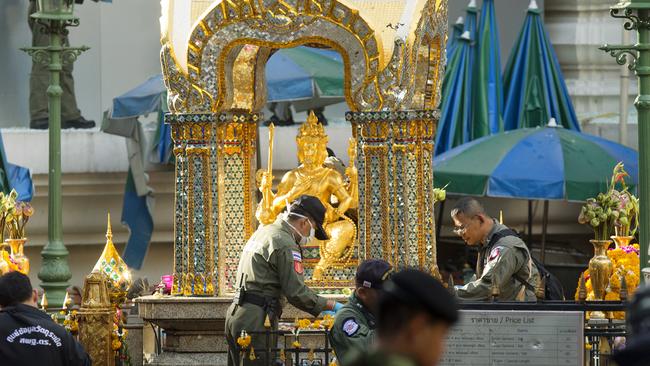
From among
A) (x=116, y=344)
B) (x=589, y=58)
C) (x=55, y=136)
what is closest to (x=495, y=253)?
(x=116, y=344)

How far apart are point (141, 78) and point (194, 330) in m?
8.57

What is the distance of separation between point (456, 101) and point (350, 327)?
11.3 meters

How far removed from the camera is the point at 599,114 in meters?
23.2

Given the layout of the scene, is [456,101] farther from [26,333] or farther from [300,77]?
[26,333]

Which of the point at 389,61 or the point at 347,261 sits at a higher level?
the point at 389,61

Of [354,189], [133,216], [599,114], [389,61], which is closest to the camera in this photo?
[389,61]

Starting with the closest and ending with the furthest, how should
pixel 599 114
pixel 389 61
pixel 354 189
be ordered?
pixel 389 61 → pixel 354 189 → pixel 599 114

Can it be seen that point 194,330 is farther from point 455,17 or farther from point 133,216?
point 455,17

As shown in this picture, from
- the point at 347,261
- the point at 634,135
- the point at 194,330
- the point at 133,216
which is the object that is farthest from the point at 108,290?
the point at 634,135

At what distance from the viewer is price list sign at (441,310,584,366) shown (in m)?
10.7

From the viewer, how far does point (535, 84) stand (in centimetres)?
2186

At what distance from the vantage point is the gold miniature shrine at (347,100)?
14.1 metres

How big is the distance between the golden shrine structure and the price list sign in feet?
10.5

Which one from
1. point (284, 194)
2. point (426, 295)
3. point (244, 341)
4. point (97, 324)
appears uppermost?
point (426, 295)
